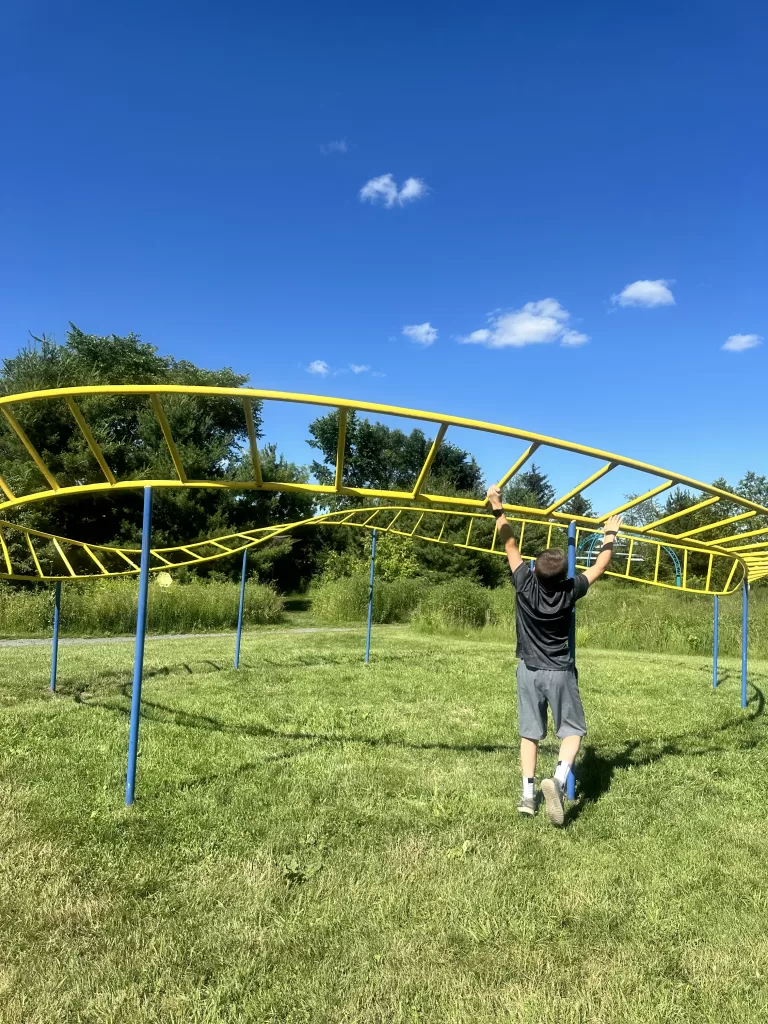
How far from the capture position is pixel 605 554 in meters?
3.99

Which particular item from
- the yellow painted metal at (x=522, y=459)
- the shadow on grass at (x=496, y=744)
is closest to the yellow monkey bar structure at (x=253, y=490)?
the yellow painted metal at (x=522, y=459)

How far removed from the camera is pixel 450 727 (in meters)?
6.31

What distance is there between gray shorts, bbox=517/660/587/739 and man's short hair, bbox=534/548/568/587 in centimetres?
54

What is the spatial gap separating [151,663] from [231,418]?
2261 cm

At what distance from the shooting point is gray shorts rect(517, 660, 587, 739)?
3.88m

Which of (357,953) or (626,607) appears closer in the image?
(357,953)

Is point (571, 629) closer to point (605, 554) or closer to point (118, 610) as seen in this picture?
point (605, 554)

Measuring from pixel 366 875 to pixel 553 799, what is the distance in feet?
3.71

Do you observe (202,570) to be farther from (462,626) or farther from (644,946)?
(644,946)

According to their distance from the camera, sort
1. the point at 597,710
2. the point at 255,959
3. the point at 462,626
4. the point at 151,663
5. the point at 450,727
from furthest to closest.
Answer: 1. the point at 462,626
2. the point at 151,663
3. the point at 597,710
4. the point at 450,727
5. the point at 255,959

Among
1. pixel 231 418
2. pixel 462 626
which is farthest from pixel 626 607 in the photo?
pixel 231 418

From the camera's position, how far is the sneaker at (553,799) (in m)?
3.63

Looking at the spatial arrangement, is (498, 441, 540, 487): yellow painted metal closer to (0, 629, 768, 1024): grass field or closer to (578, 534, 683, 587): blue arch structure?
(0, 629, 768, 1024): grass field

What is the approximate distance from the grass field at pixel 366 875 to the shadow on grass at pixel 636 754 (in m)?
0.03
